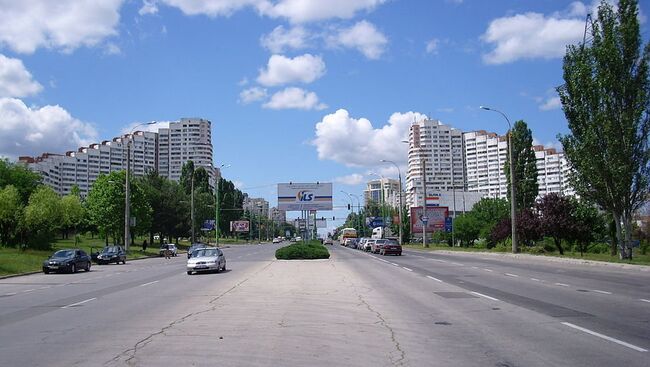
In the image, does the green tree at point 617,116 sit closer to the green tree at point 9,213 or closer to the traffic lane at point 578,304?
the traffic lane at point 578,304

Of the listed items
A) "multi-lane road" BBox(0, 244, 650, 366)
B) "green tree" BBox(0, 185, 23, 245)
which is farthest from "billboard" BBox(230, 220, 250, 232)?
"multi-lane road" BBox(0, 244, 650, 366)

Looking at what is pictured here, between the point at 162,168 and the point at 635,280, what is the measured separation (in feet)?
441

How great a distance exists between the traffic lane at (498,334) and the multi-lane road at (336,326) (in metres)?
0.02

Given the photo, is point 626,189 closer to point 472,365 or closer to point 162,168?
point 472,365

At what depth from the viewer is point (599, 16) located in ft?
122

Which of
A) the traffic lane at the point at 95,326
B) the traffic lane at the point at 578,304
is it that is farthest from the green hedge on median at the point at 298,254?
the traffic lane at the point at 95,326

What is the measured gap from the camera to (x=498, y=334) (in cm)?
1046

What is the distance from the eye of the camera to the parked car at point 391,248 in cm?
5562

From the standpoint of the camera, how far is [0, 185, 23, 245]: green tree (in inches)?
1978

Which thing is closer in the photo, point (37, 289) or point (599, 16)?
point (37, 289)

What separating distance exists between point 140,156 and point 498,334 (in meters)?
140

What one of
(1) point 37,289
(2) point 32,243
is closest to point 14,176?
(2) point 32,243

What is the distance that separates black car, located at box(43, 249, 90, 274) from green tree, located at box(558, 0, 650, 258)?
106 feet

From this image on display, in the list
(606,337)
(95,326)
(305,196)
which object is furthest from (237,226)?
(606,337)
